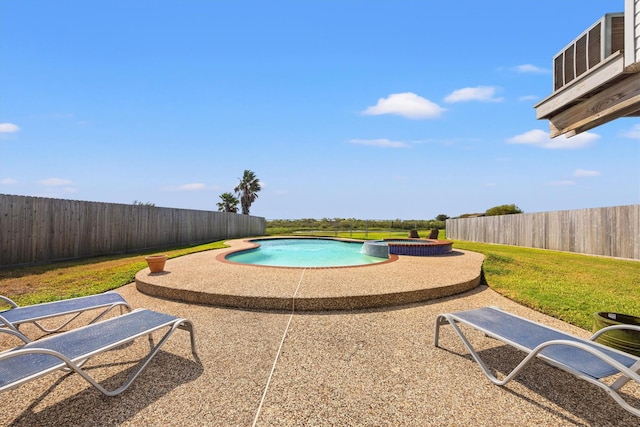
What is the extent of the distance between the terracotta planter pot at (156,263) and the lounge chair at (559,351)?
6489 mm

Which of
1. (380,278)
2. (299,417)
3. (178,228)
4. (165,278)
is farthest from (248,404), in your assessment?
(178,228)

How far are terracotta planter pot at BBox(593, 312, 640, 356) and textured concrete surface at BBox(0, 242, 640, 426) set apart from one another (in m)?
0.49

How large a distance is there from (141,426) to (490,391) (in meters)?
3.10

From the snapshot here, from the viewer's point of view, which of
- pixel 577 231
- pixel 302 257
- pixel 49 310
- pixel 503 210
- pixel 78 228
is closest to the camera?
pixel 49 310

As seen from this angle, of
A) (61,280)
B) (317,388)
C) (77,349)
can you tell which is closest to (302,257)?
(61,280)

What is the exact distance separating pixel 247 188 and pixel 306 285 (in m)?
37.1

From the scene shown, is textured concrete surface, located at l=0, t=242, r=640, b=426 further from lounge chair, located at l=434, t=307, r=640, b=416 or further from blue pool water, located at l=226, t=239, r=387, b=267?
blue pool water, located at l=226, t=239, r=387, b=267

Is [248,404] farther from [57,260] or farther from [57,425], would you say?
[57,260]

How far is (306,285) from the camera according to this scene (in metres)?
6.06

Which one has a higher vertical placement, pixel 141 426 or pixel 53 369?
pixel 53 369

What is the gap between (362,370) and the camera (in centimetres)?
317

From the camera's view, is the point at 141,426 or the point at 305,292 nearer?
the point at 141,426

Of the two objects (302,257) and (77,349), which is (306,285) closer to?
(77,349)

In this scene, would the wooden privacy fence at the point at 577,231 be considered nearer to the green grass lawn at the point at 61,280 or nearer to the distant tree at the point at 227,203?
the green grass lawn at the point at 61,280
